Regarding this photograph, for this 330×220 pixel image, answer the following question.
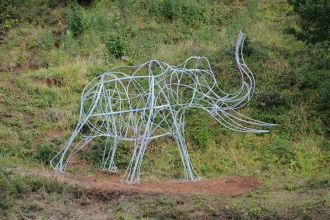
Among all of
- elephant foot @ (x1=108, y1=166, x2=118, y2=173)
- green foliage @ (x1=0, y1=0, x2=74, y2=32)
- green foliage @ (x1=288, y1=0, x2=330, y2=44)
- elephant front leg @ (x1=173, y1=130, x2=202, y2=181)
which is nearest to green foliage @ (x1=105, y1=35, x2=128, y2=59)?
green foliage @ (x1=0, y1=0, x2=74, y2=32)

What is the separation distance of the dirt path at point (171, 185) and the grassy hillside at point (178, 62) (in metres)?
0.52

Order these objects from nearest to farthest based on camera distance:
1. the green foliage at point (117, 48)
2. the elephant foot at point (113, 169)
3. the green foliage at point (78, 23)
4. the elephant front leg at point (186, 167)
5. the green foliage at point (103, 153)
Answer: the elephant front leg at point (186, 167), the elephant foot at point (113, 169), the green foliage at point (103, 153), the green foliage at point (117, 48), the green foliage at point (78, 23)

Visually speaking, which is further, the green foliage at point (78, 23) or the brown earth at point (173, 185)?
the green foliage at point (78, 23)

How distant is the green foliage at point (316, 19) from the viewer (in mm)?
12422

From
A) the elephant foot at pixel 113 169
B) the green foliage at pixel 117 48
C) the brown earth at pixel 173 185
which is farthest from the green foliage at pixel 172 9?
the brown earth at pixel 173 185

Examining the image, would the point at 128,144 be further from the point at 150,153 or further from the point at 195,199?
the point at 195,199

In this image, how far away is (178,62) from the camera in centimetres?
1606

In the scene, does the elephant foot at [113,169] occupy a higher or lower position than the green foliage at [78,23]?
lower

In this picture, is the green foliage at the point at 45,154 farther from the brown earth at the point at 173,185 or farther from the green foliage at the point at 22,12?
the green foliage at the point at 22,12

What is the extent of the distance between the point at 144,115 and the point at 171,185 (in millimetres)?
1492

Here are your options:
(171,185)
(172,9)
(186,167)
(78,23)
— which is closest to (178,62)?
(172,9)

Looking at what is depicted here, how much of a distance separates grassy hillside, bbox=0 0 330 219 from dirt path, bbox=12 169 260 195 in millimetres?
517

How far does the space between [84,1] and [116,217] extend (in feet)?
44.9

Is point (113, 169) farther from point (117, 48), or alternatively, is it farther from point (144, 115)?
point (117, 48)
